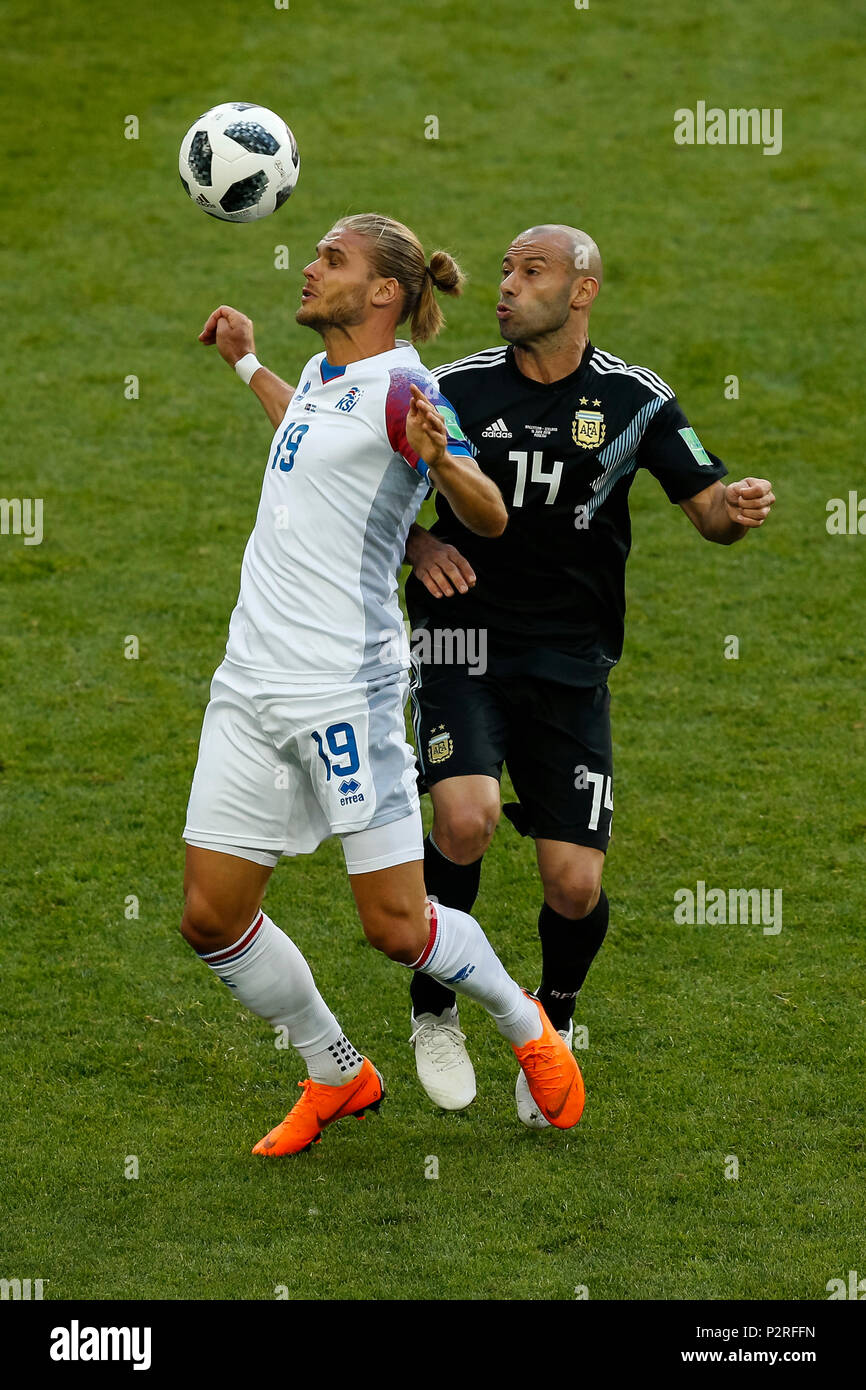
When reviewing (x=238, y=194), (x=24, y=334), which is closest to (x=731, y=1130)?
(x=238, y=194)

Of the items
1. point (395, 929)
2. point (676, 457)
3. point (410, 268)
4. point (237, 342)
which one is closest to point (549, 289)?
point (410, 268)

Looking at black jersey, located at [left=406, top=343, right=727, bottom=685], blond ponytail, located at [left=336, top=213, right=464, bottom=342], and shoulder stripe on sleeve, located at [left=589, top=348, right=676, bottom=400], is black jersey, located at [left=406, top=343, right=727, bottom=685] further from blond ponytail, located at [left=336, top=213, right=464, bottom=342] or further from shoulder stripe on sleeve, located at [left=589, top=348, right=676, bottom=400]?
blond ponytail, located at [left=336, top=213, right=464, bottom=342]

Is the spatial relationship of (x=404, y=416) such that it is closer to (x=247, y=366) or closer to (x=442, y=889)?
(x=247, y=366)

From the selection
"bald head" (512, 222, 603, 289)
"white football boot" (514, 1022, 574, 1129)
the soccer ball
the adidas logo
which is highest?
the soccer ball

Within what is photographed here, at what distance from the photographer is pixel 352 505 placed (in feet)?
16.6

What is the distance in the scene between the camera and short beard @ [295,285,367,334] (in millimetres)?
5211

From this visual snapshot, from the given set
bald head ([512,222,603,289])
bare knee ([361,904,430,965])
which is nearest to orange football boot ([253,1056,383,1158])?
bare knee ([361,904,430,965])

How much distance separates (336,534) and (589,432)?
1.07 meters

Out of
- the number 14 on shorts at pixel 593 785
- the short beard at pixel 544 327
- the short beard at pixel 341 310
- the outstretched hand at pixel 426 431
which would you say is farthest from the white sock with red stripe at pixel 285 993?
the short beard at pixel 544 327

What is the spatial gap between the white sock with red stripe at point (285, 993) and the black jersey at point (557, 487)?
3.92ft

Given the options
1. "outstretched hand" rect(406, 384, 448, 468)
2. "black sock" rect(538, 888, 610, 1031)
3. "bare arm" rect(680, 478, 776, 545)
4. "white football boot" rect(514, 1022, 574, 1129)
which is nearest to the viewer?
"outstretched hand" rect(406, 384, 448, 468)

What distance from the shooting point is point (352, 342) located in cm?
526

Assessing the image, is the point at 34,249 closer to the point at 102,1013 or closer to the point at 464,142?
the point at 464,142

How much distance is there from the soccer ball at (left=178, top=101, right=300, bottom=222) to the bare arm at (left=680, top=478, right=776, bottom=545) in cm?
178
